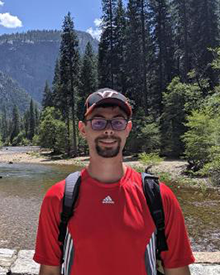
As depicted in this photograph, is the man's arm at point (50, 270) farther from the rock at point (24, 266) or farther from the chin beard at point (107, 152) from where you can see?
the rock at point (24, 266)

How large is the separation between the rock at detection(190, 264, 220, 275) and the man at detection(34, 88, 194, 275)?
2046mm

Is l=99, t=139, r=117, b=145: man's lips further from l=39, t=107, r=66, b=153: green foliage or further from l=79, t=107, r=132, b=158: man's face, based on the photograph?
l=39, t=107, r=66, b=153: green foliage

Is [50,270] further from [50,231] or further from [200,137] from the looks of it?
[200,137]

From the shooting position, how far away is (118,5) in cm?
4022

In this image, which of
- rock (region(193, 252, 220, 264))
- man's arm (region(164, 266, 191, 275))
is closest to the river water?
rock (region(193, 252, 220, 264))

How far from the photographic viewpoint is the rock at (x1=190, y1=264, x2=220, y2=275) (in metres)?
3.85

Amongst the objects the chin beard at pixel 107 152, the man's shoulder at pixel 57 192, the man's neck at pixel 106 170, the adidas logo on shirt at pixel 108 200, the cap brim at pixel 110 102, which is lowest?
the adidas logo on shirt at pixel 108 200

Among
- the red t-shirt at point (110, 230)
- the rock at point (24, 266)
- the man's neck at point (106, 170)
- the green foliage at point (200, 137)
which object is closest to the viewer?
the red t-shirt at point (110, 230)

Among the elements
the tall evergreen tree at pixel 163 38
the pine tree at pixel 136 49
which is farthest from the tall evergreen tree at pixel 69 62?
the tall evergreen tree at pixel 163 38

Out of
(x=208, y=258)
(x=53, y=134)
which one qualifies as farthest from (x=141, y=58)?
(x=208, y=258)

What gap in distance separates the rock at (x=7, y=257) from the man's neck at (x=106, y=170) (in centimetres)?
259

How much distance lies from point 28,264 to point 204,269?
2.30 metres

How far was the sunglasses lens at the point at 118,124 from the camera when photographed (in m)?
2.18

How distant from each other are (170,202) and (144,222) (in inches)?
A: 9.0
